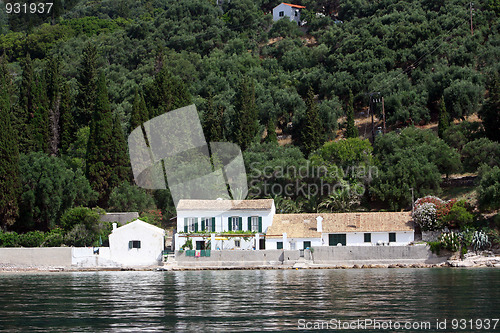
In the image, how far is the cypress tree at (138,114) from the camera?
60572 mm

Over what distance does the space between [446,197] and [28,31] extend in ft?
279

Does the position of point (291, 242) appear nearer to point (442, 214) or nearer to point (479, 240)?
point (442, 214)

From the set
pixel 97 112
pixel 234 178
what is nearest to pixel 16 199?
pixel 97 112

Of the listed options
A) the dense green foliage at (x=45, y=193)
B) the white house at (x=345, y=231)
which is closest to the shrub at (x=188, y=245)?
the white house at (x=345, y=231)

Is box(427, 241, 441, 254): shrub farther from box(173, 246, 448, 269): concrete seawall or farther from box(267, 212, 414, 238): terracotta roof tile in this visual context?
box(267, 212, 414, 238): terracotta roof tile

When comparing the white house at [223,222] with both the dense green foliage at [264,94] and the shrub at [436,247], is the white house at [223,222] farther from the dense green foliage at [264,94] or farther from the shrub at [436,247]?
the shrub at [436,247]

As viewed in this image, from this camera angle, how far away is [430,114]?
227 feet

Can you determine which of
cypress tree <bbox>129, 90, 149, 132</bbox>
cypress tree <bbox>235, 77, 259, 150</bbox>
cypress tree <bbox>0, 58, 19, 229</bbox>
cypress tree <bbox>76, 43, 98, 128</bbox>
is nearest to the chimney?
cypress tree <bbox>235, 77, 259, 150</bbox>

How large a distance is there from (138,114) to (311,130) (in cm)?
1629

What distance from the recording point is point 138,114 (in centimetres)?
6100

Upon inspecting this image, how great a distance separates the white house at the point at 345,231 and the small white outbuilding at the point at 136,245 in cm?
795

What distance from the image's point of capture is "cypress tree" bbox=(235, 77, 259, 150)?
6338 centimetres

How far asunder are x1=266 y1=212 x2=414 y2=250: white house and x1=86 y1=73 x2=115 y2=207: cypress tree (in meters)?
16.1

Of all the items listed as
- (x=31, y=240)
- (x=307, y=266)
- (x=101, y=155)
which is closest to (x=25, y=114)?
(x=101, y=155)
